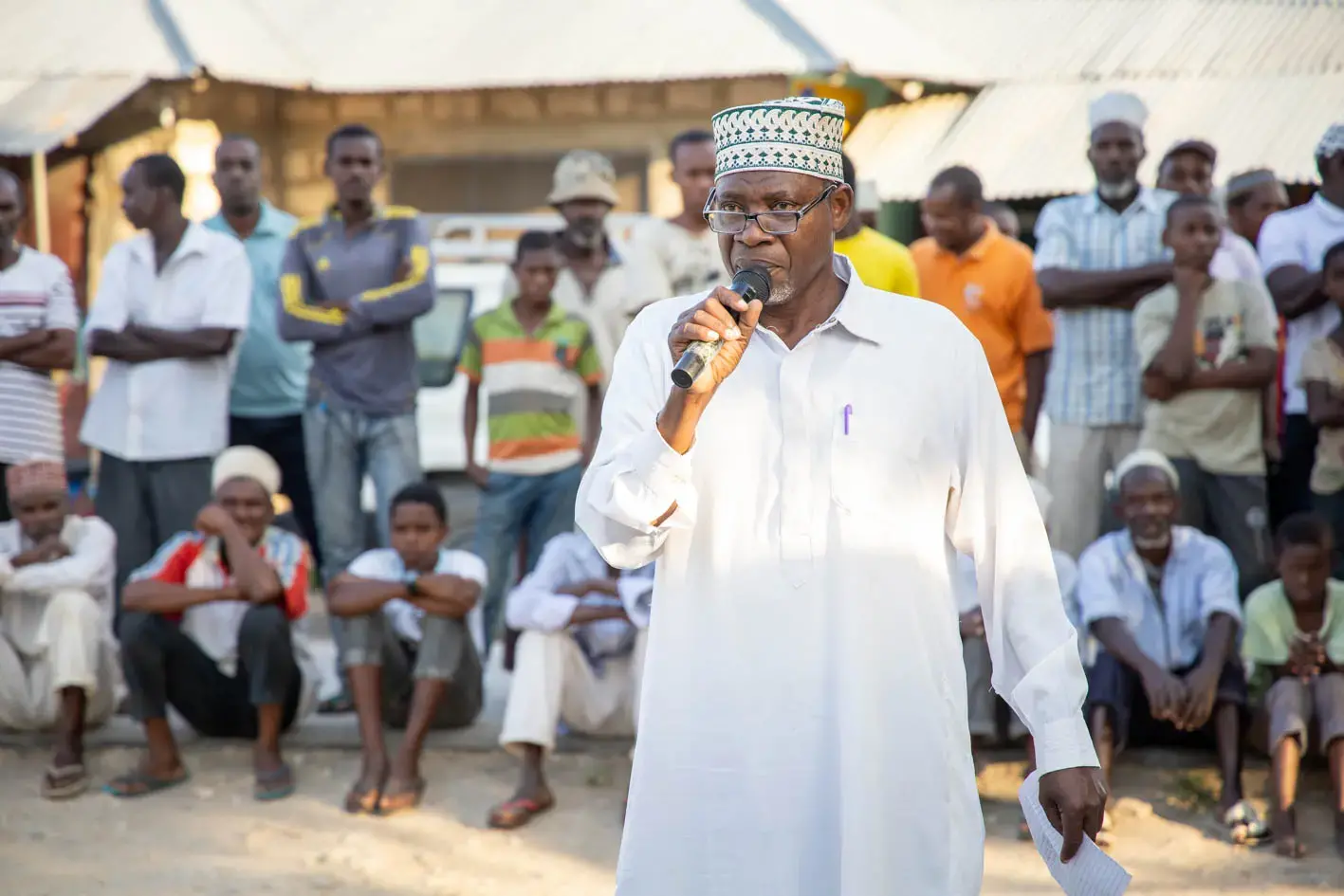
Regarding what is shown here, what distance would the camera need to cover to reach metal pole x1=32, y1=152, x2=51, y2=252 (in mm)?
11680

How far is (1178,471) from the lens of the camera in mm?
6234

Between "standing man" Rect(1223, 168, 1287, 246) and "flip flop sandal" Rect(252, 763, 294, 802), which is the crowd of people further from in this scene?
"standing man" Rect(1223, 168, 1287, 246)

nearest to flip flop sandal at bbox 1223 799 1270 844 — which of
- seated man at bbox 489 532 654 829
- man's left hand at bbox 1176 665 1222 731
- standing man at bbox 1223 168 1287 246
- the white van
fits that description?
man's left hand at bbox 1176 665 1222 731

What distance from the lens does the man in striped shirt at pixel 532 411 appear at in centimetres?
683

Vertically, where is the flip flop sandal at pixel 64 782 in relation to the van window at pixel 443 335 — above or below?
below

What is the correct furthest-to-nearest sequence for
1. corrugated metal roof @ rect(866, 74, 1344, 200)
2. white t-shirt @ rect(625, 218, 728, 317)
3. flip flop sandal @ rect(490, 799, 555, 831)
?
corrugated metal roof @ rect(866, 74, 1344, 200)
white t-shirt @ rect(625, 218, 728, 317)
flip flop sandal @ rect(490, 799, 555, 831)

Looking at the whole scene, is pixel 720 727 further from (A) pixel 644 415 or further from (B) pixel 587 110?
(B) pixel 587 110

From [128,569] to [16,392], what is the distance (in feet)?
2.89

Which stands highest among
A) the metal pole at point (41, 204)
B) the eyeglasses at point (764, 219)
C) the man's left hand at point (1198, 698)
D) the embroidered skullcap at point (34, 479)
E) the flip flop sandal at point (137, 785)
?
the metal pole at point (41, 204)

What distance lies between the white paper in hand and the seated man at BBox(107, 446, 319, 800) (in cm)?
383

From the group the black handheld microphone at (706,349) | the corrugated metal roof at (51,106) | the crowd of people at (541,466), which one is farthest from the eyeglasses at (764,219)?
the corrugated metal roof at (51,106)

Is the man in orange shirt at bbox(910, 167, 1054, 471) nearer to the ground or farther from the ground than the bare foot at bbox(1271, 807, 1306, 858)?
farther from the ground

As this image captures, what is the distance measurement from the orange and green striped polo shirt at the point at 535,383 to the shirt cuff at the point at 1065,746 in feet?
14.0

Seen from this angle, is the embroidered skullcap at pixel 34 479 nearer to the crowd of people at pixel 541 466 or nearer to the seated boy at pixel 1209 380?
the crowd of people at pixel 541 466
